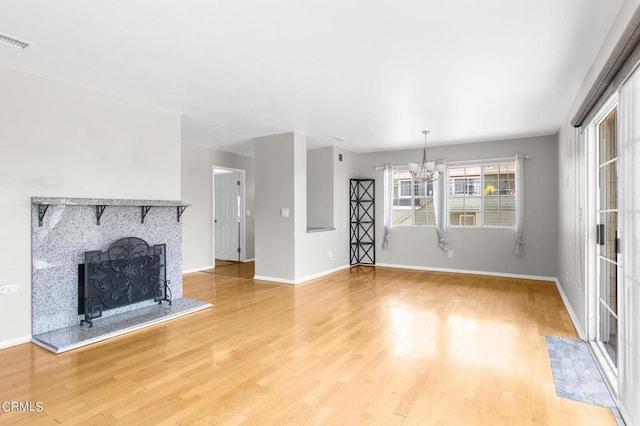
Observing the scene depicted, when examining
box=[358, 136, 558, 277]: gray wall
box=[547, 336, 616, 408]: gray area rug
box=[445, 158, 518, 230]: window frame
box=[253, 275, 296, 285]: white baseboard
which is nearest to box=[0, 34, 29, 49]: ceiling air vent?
box=[253, 275, 296, 285]: white baseboard

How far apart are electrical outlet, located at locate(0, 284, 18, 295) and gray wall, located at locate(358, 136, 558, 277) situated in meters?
6.19

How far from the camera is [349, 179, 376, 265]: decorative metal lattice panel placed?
7855mm

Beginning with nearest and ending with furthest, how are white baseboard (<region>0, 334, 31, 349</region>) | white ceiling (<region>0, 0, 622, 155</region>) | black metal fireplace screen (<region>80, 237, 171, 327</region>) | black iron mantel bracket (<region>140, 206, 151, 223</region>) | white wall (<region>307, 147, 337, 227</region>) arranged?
white ceiling (<region>0, 0, 622, 155</region>)
white baseboard (<region>0, 334, 31, 349</region>)
black metal fireplace screen (<region>80, 237, 171, 327</region>)
black iron mantel bracket (<region>140, 206, 151, 223</region>)
white wall (<region>307, 147, 337, 227</region>)

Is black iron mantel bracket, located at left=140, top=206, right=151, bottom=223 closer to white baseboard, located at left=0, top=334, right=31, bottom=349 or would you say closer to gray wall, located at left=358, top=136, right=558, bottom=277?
white baseboard, located at left=0, top=334, right=31, bottom=349

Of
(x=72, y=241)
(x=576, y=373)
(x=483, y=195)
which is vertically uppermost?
(x=483, y=195)

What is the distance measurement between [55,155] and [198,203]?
11.6 feet

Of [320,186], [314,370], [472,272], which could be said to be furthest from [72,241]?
[472,272]

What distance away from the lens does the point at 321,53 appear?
296 cm

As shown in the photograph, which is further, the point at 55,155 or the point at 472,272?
the point at 472,272

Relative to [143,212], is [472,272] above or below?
below

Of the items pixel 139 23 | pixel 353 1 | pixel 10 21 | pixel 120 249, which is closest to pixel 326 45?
pixel 353 1

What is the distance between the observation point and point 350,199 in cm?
782

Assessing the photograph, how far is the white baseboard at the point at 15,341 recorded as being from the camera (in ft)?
10.3
